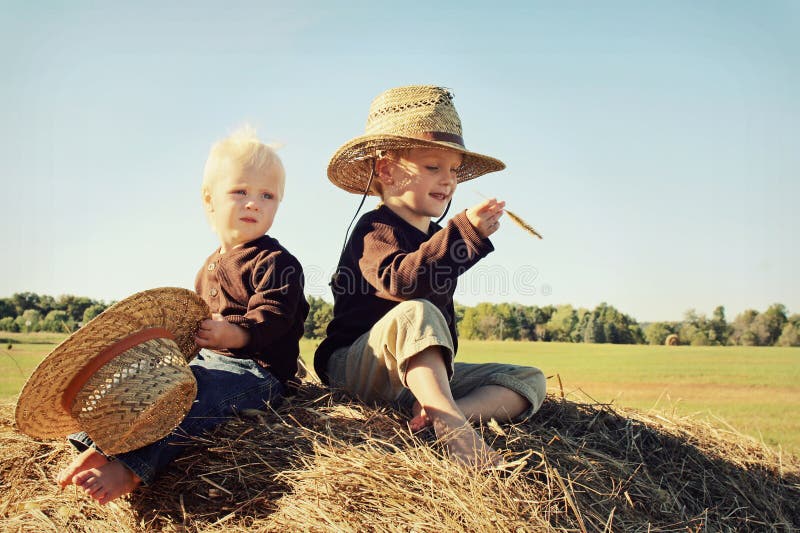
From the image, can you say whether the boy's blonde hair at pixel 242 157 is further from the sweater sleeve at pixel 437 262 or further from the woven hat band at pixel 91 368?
→ the woven hat band at pixel 91 368

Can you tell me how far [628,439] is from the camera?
3141 millimetres

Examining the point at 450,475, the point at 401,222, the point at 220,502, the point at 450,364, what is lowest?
the point at 220,502

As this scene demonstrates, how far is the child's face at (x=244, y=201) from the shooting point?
3123 mm

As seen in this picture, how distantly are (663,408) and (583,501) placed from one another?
2016mm

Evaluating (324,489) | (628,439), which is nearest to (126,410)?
(324,489)

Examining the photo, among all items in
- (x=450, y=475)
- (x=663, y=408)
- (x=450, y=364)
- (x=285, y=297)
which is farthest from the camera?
(x=663, y=408)

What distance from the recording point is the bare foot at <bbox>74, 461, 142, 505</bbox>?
239cm

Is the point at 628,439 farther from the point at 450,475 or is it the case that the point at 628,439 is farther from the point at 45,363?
the point at 45,363

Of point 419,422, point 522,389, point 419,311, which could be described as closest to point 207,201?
point 419,311

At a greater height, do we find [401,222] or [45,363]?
[401,222]

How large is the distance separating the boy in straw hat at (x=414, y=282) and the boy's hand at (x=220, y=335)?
20.4 inches

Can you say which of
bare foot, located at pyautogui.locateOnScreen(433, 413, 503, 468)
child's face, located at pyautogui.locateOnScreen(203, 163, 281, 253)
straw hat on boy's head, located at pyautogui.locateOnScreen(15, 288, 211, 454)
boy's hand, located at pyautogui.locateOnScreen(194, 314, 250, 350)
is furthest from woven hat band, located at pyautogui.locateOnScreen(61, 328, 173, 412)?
bare foot, located at pyautogui.locateOnScreen(433, 413, 503, 468)

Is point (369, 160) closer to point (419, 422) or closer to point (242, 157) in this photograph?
point (242, 157)

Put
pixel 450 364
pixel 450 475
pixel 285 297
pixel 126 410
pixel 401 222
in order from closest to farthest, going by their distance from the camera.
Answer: pixel 450 475
pixel 126 410
pixel 450 364
pixel 285 297
pixel 401 222
